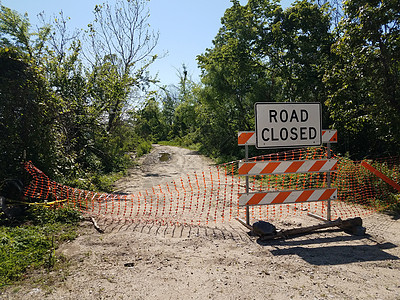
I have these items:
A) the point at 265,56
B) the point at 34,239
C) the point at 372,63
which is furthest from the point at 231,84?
the point at 34,239

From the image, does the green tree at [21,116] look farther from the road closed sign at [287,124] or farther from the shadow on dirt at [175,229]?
the road closed sign at [287,124]

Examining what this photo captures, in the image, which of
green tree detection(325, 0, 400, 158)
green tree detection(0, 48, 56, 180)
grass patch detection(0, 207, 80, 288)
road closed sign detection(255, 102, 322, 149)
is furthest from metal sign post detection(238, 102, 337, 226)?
green tree detection(0, 48, 56, 180)

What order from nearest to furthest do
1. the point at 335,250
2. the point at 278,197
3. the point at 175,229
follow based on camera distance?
the point at 335,250, the point at 278,197, the point at 175,229

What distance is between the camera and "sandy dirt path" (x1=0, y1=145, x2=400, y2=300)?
3.60 meters

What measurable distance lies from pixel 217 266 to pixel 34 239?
129 inches

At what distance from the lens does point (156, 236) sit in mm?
5707

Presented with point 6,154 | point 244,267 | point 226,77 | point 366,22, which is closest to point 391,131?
point 366,22

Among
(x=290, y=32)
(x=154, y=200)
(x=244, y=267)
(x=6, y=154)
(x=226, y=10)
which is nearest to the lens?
(x=244, y=267)

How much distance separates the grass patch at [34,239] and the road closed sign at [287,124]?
4.15 metres

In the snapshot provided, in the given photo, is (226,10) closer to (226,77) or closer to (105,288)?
(226,77)

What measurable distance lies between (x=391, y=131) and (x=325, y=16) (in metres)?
10.4

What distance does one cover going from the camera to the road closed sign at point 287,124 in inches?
230

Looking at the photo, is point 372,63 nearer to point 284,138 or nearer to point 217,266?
point 284,138

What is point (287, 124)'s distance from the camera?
5.98m
